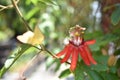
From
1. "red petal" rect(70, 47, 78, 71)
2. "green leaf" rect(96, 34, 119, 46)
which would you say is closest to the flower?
"red petal" rect(70, 47, 78, 71)

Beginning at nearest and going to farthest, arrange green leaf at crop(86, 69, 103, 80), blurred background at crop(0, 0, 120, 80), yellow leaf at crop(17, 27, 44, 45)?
1. yellow leaf at crop(17, 27, 44, 45)
2. green leaf at crop(86, 69, 103, 80)
3. blurred background at crop(0, 0, 120, 80)

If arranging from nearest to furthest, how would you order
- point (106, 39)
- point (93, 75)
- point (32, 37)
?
point (32, 37) < point (93, 75) < point (106, 39)

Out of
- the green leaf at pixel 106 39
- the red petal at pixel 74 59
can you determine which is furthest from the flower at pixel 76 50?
the green leaf at pixel 106 39

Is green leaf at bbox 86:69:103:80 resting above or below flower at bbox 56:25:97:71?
below

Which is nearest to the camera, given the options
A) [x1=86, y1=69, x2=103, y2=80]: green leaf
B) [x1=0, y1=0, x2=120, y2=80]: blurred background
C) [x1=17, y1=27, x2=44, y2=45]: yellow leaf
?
[x1=17, y1=27, x2=44, y2=45]: yellow leaf

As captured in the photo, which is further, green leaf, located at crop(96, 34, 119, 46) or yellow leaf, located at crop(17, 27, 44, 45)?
green leaf, located at crop(96, 34, 119, 46)

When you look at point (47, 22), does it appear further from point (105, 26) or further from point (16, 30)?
point (16, 30)

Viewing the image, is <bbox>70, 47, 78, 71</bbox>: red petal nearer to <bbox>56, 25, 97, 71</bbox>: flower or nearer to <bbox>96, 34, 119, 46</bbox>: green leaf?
<bbox>56, 25, 97, 71</bbox>: flower

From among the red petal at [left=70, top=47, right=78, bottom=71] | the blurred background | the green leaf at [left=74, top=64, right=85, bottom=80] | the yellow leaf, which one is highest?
the yellow leaf

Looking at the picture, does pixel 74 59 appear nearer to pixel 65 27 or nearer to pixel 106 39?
pixel 106 39

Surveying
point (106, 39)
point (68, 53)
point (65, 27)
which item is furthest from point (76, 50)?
point (65, 27)

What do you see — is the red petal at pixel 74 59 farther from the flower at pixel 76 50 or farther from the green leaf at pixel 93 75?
the green leaf at pixel 93 75
